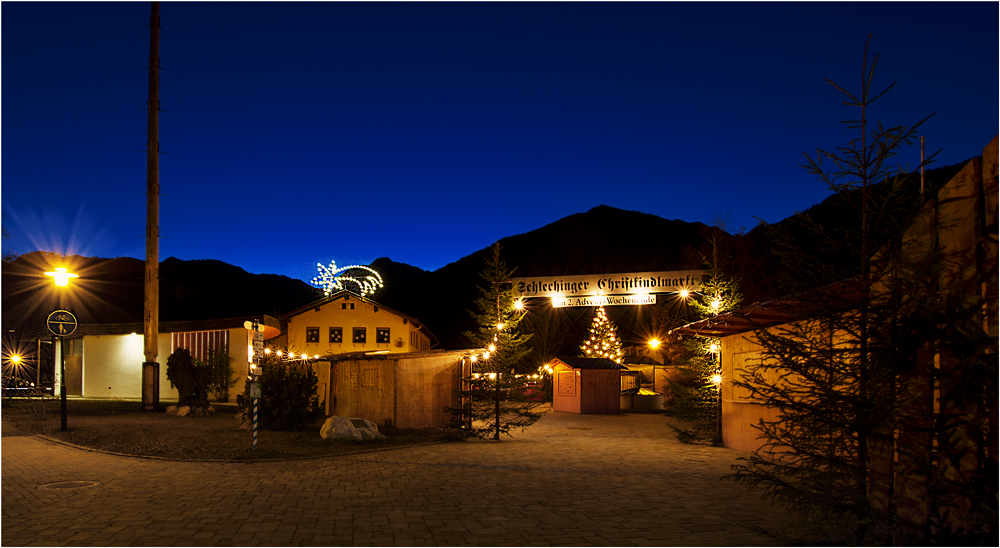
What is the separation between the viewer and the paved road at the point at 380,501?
20.7 feet

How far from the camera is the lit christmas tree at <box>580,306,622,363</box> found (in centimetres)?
5328

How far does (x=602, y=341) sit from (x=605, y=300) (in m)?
33.4

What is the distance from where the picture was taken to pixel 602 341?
53.9 m

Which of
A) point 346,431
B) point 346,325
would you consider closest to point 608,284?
point 346,431

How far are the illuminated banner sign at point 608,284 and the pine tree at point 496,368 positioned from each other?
1764 mm

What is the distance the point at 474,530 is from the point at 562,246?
417 feet

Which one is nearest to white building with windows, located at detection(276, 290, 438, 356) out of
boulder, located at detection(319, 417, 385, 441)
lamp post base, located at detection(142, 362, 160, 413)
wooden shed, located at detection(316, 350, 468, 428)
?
lamp post base, located at detection(142, 362, 160, 413)

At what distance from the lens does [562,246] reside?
133 meters

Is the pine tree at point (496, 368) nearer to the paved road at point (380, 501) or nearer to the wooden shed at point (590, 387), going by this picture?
the paved road at point (380, 501)

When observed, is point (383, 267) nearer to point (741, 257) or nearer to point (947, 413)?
point (741, 257)

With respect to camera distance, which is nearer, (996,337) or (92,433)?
(996,337)

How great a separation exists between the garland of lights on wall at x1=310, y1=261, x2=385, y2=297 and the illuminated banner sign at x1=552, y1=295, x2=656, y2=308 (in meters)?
31.7

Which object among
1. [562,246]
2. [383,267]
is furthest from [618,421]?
[383,267]

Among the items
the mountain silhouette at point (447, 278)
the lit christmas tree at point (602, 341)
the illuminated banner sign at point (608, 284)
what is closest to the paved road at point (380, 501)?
the illuminated banner sign at point (608, 284)
